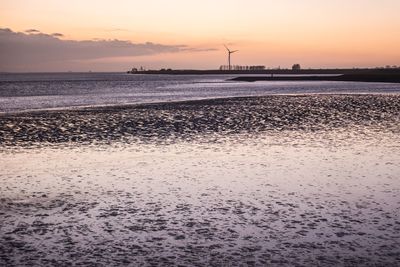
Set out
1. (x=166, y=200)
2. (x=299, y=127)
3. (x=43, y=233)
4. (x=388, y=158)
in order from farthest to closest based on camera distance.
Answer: (x=299, y=127) < (x=388, y=158) < (x=166, y=200) < (x=43, y=233)

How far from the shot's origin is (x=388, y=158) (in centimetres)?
1700

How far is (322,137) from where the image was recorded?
23328mm

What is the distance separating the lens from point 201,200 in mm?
11734

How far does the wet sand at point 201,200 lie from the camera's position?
8.09 m

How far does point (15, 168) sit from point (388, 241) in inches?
516

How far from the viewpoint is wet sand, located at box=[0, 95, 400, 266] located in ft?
26.6

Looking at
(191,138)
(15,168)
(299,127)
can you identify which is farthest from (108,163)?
(299,127)

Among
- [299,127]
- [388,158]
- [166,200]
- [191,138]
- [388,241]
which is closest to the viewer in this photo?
[388,241]

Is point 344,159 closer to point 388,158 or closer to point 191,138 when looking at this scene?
point 388,158

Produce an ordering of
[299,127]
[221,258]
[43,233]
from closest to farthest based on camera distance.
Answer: [221,258] < [43,233] < [299,127]

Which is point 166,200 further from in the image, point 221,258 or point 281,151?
point 281,151

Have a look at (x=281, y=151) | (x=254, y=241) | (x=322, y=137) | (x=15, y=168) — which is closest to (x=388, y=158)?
(x=281, y=151)

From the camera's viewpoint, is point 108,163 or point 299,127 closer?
point 108,163

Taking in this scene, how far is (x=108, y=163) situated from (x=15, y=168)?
3433 mm
